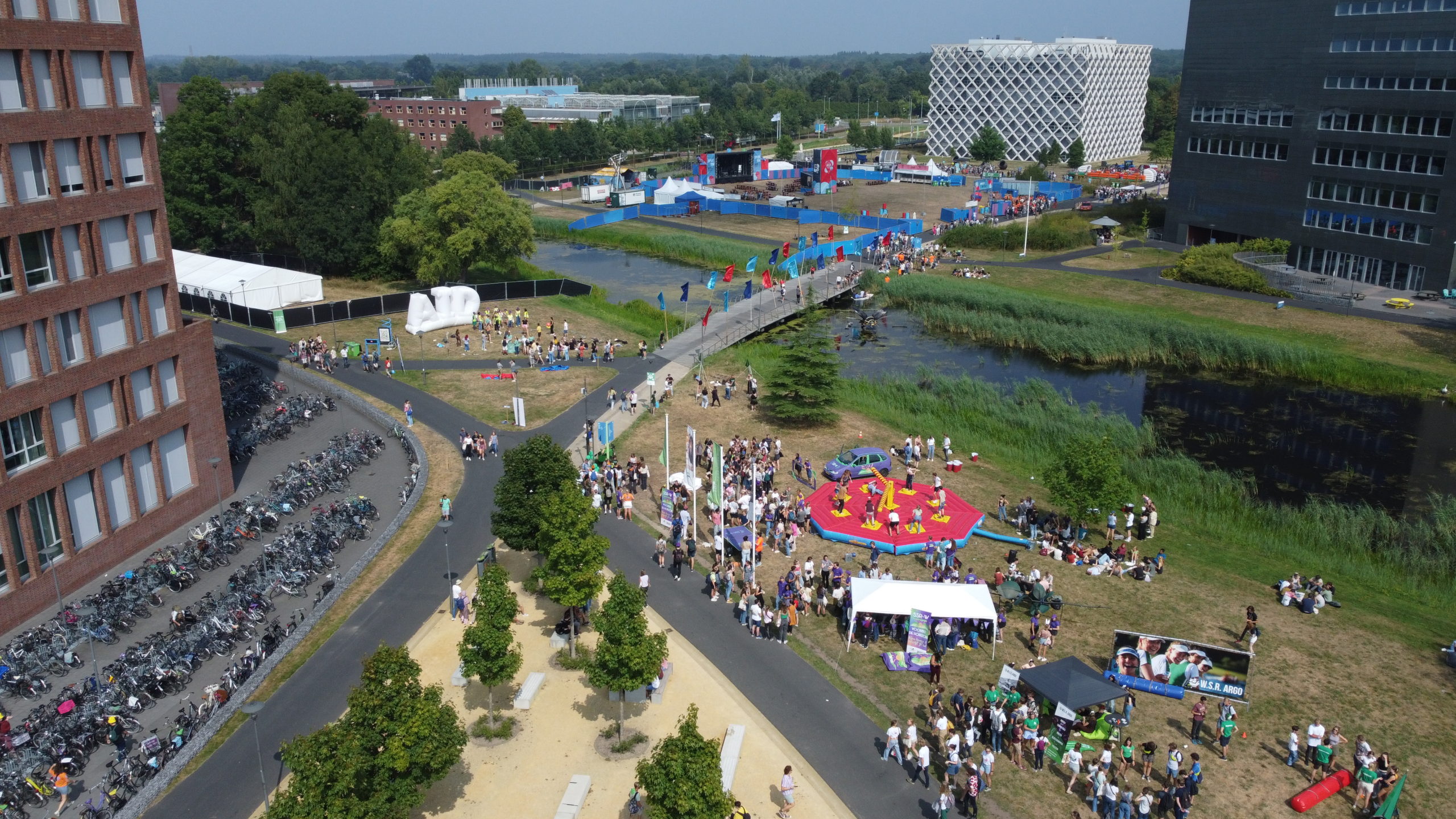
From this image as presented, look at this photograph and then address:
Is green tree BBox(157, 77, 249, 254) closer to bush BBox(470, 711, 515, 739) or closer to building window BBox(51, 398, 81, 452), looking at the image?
building window BBox(51, 398, 81, 452)

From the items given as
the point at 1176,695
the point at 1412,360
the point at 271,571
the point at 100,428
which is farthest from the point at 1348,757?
the point at 1412,360

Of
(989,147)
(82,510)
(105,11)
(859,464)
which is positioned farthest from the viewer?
(989,147)

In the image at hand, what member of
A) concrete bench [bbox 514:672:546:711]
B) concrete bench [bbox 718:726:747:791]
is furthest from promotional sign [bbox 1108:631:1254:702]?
concrete bench [bbox 514:672:546:711]

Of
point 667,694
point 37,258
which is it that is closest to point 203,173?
point 37,258

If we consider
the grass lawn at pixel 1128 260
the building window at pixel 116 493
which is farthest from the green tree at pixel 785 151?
the building window at pixel 116 493

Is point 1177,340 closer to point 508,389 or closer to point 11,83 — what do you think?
point 508,389

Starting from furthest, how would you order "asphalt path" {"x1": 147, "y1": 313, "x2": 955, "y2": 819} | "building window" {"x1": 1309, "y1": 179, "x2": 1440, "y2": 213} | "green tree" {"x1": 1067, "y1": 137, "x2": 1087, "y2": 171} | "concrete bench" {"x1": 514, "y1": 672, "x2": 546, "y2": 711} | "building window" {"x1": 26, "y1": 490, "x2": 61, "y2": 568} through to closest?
"green tree" {"x1": 1067, "y1": 137, "x2": 1087, "y2": 171} < "building window" {"x1": 1309, "y1": 179, "x2": 1440, "y2": 213} < "building window" {"x1": 26, "y1": 490, "x2": 61, "y2": 568} < "concrete bench" {"x1": 514, "y1": 672, "x2": 546, "y2": 711} < "asphalt path" {"x1": 147, "y1": 313, "x2": 955, "y2": 819}

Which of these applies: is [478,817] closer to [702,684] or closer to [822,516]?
[702,684]
